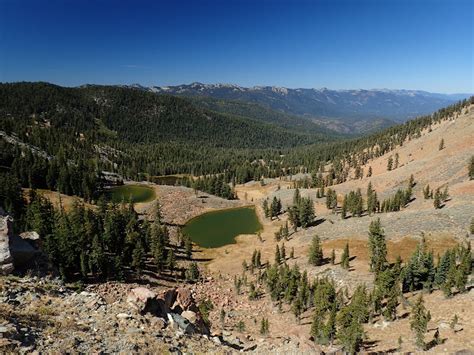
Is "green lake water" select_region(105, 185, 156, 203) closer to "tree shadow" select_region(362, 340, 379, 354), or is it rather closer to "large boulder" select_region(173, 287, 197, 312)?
"large boulder" select_region(173, 287, 197, 312)

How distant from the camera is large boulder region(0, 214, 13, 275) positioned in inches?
1084

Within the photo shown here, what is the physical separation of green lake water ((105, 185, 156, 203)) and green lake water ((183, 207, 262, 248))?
114 ft

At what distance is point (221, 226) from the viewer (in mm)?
139000

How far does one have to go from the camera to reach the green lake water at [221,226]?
123 metres

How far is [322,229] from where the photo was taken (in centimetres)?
11212

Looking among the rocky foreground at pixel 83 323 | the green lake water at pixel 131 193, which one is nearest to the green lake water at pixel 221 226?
the green lake water at pixel 131 193

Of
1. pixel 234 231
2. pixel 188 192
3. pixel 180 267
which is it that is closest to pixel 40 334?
pixel 180 267

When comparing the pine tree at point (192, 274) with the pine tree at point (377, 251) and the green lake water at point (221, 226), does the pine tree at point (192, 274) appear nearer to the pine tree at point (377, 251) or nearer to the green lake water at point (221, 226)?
the green lake water at point (221, 226)

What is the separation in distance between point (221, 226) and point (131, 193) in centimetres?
6450

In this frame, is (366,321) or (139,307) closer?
(139,307)

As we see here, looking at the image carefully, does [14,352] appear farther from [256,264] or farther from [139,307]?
[256,264]

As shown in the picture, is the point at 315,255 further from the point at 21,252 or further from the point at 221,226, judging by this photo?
the point at 21,252

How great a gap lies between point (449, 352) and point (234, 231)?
10160cm

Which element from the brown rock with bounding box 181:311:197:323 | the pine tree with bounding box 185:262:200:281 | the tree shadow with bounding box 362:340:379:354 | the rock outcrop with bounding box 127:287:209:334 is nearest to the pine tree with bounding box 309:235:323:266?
the pine tree with bounding box 185:262:200:281
